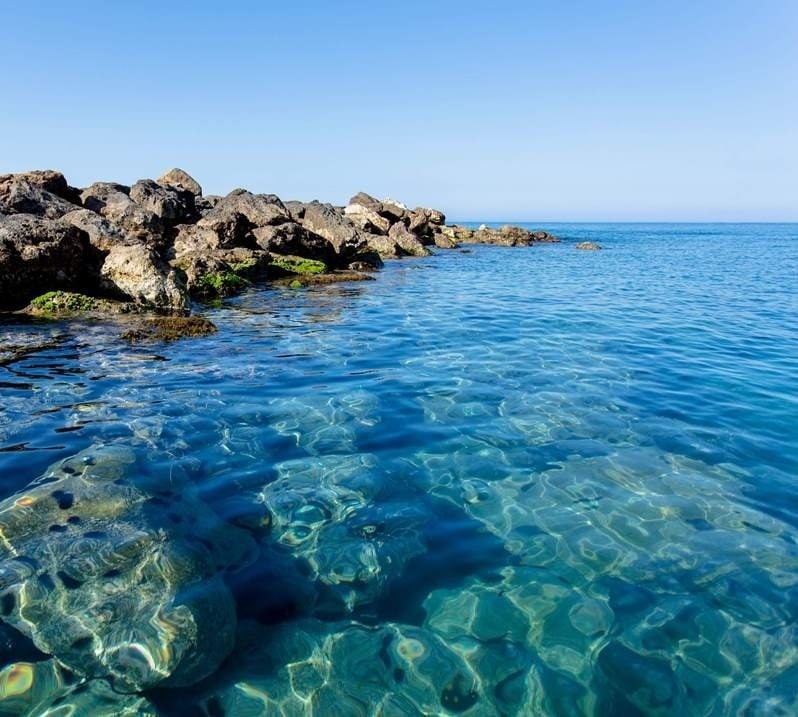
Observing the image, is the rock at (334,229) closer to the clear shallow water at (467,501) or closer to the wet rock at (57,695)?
the clear shallow water at (467,501)

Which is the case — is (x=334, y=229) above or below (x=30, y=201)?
below

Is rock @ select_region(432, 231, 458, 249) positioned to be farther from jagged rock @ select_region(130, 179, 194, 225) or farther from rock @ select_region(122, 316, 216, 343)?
rock @ select_region(122, 316, 216, 343)

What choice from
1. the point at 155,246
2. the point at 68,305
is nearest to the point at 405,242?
the point at 155,246

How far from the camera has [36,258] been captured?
46.3 ft

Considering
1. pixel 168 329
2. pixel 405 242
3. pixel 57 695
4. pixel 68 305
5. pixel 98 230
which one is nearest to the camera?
pixel 57 695

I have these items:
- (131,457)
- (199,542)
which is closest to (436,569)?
(199,542)

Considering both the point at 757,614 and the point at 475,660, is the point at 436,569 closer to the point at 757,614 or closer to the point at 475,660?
the point at 475,660

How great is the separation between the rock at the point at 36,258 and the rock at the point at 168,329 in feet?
12.0

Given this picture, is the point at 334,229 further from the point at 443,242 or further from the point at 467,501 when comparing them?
the point at 467,501

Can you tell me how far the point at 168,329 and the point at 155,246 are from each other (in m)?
9.67

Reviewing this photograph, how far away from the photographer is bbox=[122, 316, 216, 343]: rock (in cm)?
1183

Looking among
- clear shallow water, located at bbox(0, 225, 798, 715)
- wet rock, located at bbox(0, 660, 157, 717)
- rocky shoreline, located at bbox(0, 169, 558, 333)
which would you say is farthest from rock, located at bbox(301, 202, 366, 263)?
wet rock, located at bbox(0, 660, 157, 717)

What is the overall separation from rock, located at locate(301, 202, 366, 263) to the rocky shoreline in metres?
0.06

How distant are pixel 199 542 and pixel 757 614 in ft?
14.6
